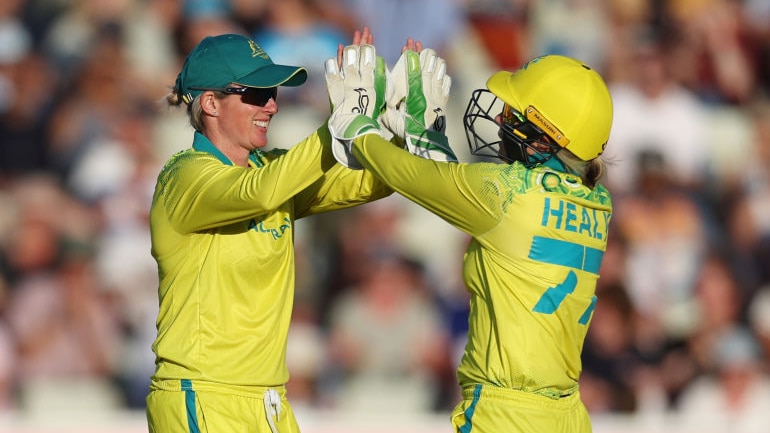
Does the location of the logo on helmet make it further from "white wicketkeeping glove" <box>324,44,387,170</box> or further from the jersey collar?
the jersey collar

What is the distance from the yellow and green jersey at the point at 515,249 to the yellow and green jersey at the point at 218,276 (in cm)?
36

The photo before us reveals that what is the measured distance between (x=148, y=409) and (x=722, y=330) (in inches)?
213

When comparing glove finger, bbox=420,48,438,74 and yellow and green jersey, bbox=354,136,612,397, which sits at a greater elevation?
glove finger, bbox=420,48,438,74

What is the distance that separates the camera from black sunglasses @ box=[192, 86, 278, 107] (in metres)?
4.02

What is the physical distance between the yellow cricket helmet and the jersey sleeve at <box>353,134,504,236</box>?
0.16 m

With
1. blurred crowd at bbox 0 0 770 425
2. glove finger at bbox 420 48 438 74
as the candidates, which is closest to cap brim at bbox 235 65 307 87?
glove finger at bbox 420 48 438 74

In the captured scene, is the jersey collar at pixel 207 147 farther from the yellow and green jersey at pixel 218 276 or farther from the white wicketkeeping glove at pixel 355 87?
the white wicketkeeping glove at pixel 355 87

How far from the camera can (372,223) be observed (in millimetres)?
8258

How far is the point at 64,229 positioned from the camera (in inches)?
315

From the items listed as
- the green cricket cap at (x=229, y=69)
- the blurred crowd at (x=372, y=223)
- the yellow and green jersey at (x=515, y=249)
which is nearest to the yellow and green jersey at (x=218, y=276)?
the green cricket cap at (x=229, y=69)

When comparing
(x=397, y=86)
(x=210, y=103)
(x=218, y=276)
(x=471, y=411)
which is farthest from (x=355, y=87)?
(x=471, y=411)

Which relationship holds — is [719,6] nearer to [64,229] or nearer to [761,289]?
[761,289]

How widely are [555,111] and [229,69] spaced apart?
1.14 meters

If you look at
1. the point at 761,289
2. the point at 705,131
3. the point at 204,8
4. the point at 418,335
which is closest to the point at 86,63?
the point at 204,8
